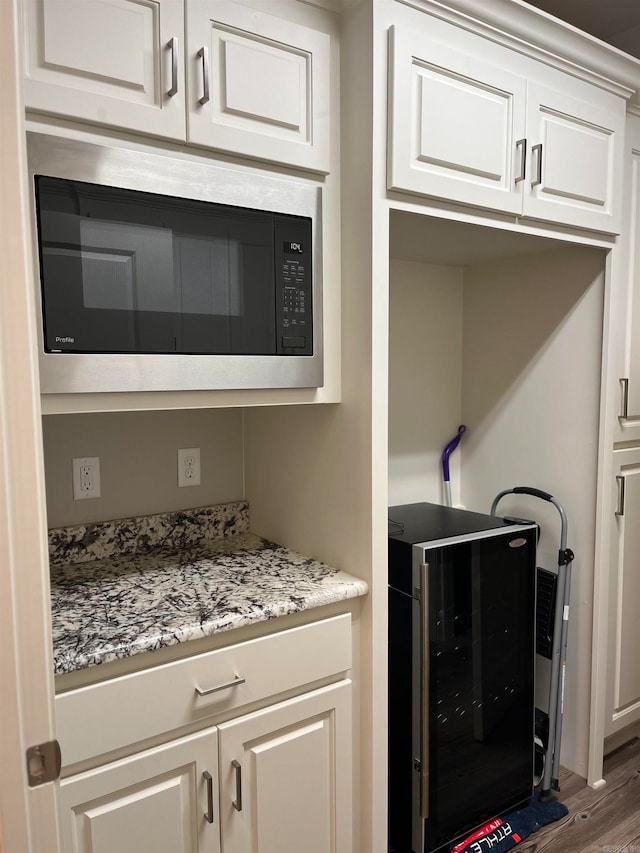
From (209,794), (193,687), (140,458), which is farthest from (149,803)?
(140,458)

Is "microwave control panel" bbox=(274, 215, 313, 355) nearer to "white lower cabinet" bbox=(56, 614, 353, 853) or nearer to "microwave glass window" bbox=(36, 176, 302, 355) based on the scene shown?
"microwave glass window" bbox=(36, 176, 302, 355)

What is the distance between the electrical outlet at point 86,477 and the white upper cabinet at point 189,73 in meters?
0.88

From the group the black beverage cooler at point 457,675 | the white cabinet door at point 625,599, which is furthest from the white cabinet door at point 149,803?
the white cabinet door at point 625,599

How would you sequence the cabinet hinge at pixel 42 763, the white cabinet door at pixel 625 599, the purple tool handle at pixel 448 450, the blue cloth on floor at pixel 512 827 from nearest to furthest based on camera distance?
the cabinet hinge at pixel 42 763 < the blue cloth on floor at pixel 512 827 < the white cabinet door at pixel 625 599 < the purple tool handle at pixel 448 450

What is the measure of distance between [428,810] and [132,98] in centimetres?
195

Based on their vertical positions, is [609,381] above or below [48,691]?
above

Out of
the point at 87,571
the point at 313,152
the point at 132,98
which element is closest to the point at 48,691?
the point at 87,571

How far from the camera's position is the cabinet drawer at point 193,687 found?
46.7 inches

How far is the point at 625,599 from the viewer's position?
228 cm

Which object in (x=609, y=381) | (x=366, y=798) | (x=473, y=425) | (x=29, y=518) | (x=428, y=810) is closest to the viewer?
(x=29, y=518)

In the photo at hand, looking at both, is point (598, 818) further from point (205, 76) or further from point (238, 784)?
point (205, 76)

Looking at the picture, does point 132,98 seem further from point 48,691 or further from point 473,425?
point 473,425

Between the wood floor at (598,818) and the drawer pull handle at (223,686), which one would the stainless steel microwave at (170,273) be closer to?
the drawer pull handle at (223,686)

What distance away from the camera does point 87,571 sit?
1662 millimetres
